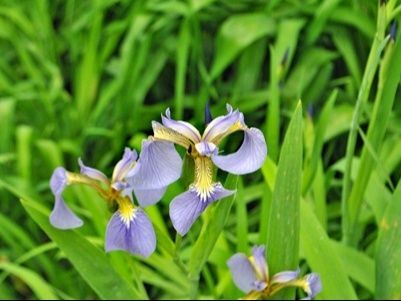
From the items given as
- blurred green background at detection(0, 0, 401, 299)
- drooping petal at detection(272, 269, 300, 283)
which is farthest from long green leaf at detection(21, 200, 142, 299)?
drooping petal at detection(272, 269, 300, 283)

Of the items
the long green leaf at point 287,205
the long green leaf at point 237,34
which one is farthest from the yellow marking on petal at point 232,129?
the long green leaf at point 237,34

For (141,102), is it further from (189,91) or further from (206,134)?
(206,134)

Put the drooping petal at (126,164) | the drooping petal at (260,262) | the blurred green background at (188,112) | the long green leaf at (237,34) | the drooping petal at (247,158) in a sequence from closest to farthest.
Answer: the drooping petal at (247,158), the drooping petal at (126,164), the drooping petal at (260,262), the blurred green background at (188,112), the long green leaf at (237,34)

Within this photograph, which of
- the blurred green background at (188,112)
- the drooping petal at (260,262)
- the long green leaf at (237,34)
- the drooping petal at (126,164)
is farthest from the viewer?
the long green leaf at (237,34)

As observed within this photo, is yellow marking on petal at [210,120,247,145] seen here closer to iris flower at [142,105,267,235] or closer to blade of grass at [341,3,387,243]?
iris flower at [142,105,267,235]

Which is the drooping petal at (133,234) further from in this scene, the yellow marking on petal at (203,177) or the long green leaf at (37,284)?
the long green leaf at (37,284)

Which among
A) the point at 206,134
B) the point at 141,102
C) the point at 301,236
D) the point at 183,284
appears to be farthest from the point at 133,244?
the point at 141,102
